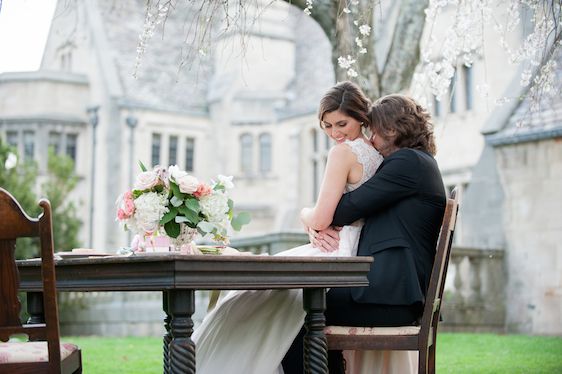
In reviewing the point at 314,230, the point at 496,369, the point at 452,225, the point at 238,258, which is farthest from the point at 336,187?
the point at 496,369

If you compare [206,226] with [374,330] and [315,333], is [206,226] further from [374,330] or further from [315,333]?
[374,330]

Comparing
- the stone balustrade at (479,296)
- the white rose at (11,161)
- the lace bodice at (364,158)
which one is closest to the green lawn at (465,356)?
the stone balustrade at (479,296)

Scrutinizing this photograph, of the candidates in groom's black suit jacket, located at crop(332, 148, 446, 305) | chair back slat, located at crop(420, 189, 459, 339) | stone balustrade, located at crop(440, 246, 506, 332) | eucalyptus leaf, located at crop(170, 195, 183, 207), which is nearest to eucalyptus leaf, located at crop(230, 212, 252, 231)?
eucalyptus leaf, located at crop(170, 195, 183, 207)

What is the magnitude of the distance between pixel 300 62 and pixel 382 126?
32711 millimetres

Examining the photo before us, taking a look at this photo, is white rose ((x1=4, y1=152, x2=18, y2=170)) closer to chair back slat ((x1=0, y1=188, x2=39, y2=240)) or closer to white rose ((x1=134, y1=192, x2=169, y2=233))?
white rose ((x1=134, y1=192, x2=169, y2=233))

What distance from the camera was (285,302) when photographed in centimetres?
511

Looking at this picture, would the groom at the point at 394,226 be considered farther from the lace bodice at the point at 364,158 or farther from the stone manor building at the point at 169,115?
the stone manor building at the point at 169,115

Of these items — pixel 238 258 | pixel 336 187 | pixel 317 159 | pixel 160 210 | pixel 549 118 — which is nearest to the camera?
pixel 238 258

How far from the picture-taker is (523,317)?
14.0 m

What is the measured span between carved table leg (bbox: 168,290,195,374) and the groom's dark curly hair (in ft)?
5.17

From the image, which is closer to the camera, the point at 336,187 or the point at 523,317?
the point at 336,187

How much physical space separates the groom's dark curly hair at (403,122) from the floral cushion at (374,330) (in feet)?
3.24

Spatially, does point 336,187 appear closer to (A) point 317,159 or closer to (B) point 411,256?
(B) point 411,256

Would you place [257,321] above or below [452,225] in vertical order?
below
